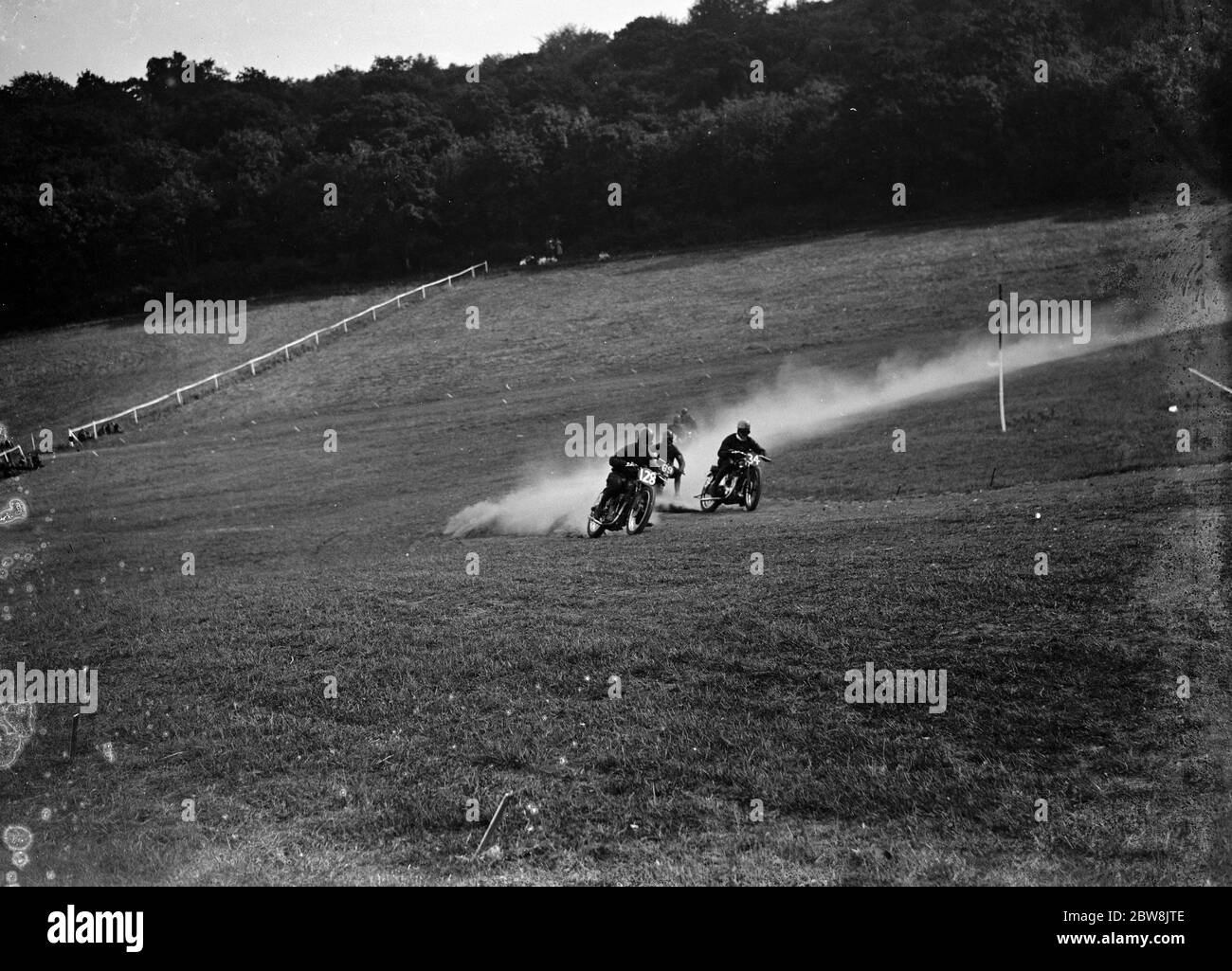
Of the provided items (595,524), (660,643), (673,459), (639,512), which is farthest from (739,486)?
(660,643)

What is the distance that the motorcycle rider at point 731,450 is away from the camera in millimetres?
21984

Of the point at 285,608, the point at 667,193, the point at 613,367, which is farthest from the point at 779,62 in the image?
the point at 285,608

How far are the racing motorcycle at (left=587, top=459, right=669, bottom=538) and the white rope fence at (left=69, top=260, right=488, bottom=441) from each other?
19714 millimetres

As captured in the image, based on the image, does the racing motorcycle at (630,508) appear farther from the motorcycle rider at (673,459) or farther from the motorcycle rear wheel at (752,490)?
the motorcycle rear wheel at (752,490)

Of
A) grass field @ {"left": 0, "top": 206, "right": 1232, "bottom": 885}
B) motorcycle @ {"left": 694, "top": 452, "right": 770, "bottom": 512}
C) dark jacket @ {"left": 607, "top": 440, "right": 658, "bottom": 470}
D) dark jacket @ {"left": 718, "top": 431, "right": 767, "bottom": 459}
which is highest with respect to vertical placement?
dark jacket @ {"left": 718, "top": 431, "right": 767, "bottom": 459}

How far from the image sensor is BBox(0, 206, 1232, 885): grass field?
1073 cm

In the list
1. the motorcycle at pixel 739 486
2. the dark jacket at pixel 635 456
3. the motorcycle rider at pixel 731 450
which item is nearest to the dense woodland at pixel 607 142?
the motorcycle rider at pixel 731 450

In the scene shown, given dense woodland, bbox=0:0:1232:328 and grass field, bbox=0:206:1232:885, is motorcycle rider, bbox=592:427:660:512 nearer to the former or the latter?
grass field, bbox=0:206:1232:885

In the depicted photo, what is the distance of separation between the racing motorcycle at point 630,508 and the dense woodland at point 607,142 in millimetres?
11003

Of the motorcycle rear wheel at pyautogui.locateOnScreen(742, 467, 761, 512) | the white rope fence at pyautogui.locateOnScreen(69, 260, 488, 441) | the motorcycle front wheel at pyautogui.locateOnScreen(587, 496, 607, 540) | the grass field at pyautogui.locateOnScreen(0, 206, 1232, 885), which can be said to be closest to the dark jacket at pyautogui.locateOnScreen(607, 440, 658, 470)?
the motorcycle front wheel at pyautogui.locateOnScreen(587, 496, 607, 540)

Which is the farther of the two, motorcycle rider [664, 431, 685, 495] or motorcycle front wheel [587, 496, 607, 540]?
motorcycle rider [664, 431, 685, 495]
